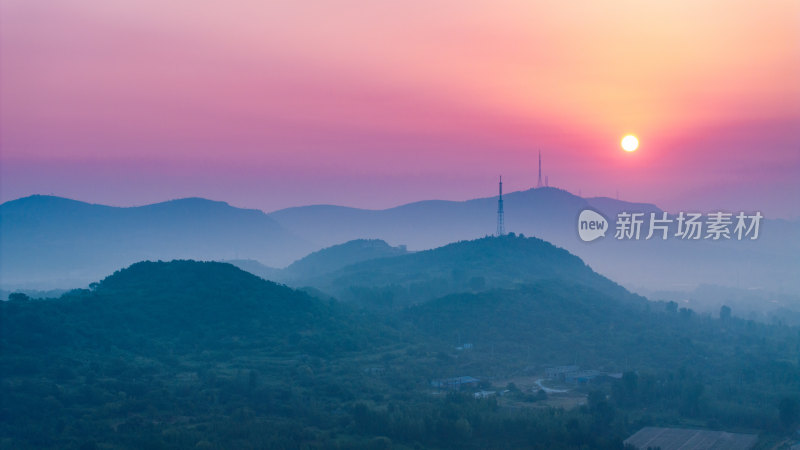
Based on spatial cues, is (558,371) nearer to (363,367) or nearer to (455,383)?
(455,383)

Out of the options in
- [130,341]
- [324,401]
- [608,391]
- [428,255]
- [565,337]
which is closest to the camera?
[324,401]

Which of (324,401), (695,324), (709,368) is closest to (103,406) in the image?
(324,401)

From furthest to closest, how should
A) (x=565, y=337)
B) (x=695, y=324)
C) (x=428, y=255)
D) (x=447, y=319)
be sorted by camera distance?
(x=428, y=255)
(x=695, y=324)
(x=447, y=319)
(x=565, y=337)

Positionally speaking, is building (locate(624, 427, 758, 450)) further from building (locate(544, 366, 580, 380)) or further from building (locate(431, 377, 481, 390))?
building (locate(544, 366, 580, 380))

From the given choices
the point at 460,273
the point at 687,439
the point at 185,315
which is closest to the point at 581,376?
the point at 687,439

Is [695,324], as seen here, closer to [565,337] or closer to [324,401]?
[565,337]
